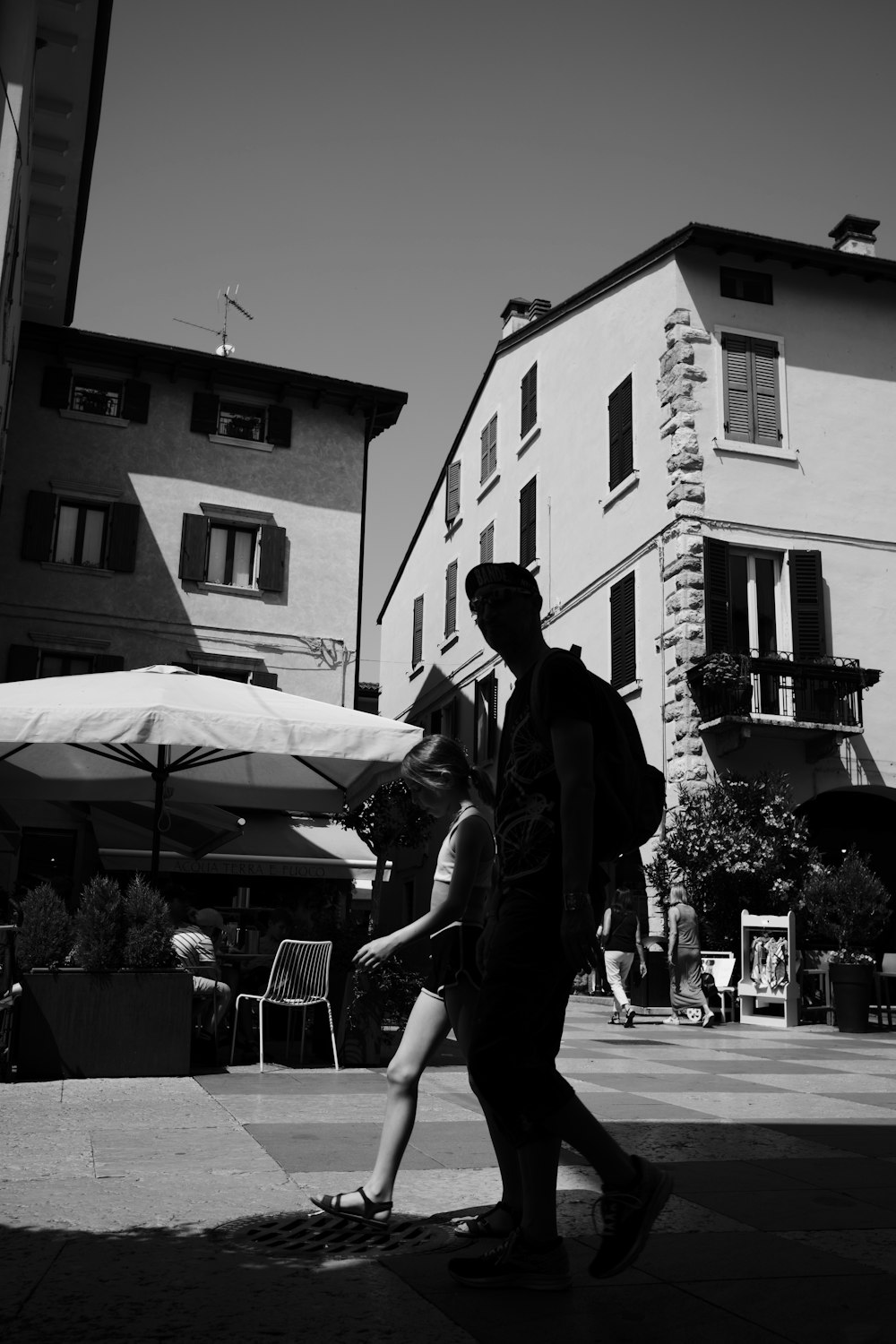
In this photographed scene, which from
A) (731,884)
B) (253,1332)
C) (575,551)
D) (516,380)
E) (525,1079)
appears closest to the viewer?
(253,1332)

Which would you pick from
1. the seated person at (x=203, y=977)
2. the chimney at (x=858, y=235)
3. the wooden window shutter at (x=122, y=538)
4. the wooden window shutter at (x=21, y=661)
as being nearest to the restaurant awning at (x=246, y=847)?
the wooden window shutter at (x=21, y=661)

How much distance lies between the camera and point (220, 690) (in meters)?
8.77

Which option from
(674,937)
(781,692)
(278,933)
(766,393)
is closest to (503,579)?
(278,933)

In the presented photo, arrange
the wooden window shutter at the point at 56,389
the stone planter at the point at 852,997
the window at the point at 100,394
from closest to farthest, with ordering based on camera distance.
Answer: the stone planter at the point at 852,997
the wooden window shutter at the point at 56,389
the window at the point at 100,394

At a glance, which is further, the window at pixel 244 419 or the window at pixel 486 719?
the window at pixel 486 719

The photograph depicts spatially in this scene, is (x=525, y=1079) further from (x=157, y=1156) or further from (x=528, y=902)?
(x=157, y=1156)

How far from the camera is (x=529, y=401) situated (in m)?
28.5

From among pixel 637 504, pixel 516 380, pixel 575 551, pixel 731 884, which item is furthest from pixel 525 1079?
pixel 516 380

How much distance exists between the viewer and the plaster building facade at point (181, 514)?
24.3 m

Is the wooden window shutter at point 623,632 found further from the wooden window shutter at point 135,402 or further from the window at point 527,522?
the wooden window shutter at point 135,402

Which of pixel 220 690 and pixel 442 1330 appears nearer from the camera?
pixel 442 1330

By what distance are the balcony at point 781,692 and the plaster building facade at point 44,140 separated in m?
11.2

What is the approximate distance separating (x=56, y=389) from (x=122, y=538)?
3303 mm

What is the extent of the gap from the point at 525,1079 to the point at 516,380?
27.7 metres
